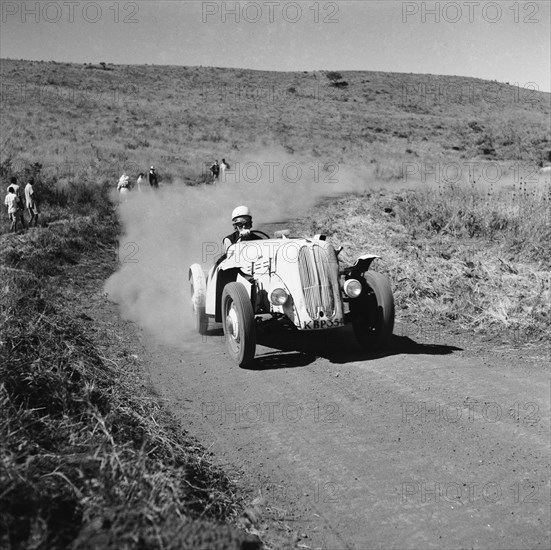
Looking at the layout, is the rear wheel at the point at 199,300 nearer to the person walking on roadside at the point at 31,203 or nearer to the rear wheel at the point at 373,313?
the rear wheel at the point at 373,313

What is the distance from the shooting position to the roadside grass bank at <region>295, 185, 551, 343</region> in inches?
388

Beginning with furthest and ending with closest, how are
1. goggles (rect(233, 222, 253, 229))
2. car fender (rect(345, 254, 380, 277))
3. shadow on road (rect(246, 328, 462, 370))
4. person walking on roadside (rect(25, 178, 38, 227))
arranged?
person walking on roadside (rect(25, 178, 38, 227)), goggles (rect(233, 222, 253, 229)), car fender (rect(345, 254, 380, 277)), shadow on road (rect(246, 328, 462, 370))

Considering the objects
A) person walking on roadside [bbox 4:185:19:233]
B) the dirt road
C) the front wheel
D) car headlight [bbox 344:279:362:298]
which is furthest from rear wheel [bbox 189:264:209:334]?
person walking on roadside [bbox 4:185:19:233]

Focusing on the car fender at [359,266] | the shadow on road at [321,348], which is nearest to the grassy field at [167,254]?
the shadow on road at [321,348]

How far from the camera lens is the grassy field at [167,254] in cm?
350

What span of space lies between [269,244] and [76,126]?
131ft

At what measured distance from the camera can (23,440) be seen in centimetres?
399

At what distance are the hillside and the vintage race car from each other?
66.7 ft

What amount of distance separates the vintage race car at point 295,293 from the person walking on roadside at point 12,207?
36.4 ft

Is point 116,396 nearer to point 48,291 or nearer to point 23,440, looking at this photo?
point 23,440

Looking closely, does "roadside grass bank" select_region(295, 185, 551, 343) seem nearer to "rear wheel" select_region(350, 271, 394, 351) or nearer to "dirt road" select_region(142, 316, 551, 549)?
"dirt road" select_region(142, 316, 551, 549)

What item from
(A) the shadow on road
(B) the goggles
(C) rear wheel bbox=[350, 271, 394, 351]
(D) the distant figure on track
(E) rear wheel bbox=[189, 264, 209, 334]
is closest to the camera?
(C) rear wheel bbox=[350, 271, 394, 351]

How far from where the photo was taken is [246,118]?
179 feet

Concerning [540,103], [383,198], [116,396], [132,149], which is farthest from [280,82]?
[116,396]
